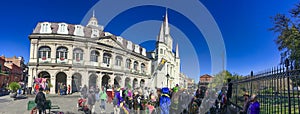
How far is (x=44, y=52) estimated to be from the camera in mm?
36156

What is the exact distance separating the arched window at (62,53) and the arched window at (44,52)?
1.29m

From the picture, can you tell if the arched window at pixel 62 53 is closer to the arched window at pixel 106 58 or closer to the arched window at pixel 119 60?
the arched window at pixel 106 58

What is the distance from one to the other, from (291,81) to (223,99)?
256 inches

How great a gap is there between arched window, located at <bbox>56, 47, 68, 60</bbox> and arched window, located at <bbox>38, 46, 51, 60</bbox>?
1.29m

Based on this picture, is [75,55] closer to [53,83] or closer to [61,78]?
[61,78]

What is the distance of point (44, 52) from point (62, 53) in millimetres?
2592

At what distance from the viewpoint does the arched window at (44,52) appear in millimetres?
35828

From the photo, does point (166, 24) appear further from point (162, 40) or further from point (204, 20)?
point (204, 20)

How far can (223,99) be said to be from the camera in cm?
1104

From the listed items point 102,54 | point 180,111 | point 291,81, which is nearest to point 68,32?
point 102,54

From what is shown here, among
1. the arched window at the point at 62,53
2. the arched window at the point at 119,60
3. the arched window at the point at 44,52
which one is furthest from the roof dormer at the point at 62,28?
the arched window at the point at 119,60

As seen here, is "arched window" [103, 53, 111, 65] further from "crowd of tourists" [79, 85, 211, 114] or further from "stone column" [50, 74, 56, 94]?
"crowd of tourists" [79, 85, 211, 114]

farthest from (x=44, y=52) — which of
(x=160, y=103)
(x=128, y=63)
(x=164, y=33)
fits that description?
(x=164, y=33)

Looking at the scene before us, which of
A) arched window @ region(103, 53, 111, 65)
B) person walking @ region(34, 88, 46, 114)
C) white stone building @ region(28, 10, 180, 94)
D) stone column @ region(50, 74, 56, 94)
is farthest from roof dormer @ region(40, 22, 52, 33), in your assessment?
person walking @ region(34, 88, 46, 114)
